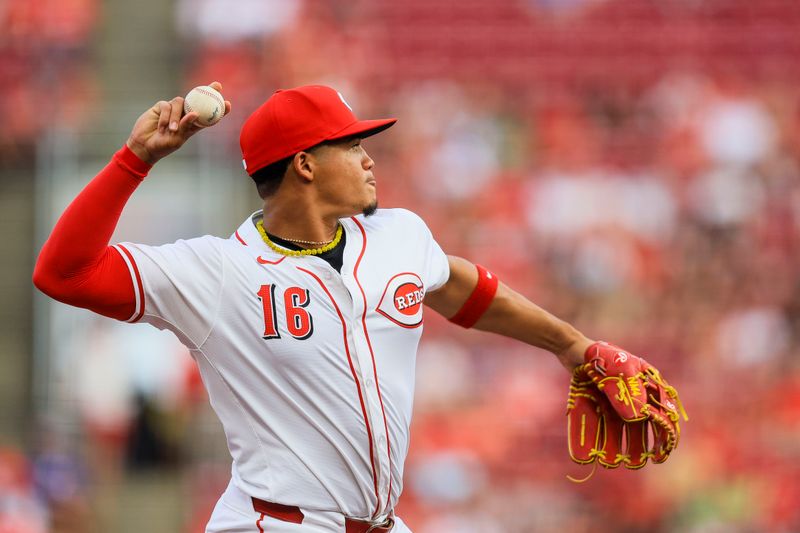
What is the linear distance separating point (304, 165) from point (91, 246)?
63cm

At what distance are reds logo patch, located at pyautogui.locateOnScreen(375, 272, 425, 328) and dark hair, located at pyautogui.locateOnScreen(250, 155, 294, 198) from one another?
399 mm

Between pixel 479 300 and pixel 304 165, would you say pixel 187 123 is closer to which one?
pixel 304 165

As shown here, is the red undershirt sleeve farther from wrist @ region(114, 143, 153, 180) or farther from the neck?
the neck

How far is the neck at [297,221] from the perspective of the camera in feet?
10.3

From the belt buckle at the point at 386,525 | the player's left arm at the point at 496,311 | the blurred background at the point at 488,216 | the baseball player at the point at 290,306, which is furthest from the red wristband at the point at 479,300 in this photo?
the blurred background at the point at 488,216

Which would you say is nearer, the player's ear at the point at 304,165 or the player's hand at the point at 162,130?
the player's hand at the point at 162,130

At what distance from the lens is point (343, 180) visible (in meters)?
3.14

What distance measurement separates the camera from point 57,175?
9305 mm

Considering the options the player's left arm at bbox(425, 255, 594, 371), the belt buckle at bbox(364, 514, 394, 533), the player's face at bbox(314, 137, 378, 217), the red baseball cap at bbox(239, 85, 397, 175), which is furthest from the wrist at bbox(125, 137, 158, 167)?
the belt buckle at bbox(364, 514, 394, 533)

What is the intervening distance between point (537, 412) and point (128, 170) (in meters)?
5.88

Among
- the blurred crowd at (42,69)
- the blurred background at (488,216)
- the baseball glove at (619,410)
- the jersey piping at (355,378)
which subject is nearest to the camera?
the jersey piping at (355,378)

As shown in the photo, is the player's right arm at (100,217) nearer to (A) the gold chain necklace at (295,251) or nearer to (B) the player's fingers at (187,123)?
(B) the player's fingers at (187,123)

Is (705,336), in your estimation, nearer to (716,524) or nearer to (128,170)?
(716,524)

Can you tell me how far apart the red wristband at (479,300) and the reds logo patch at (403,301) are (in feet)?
0.97
